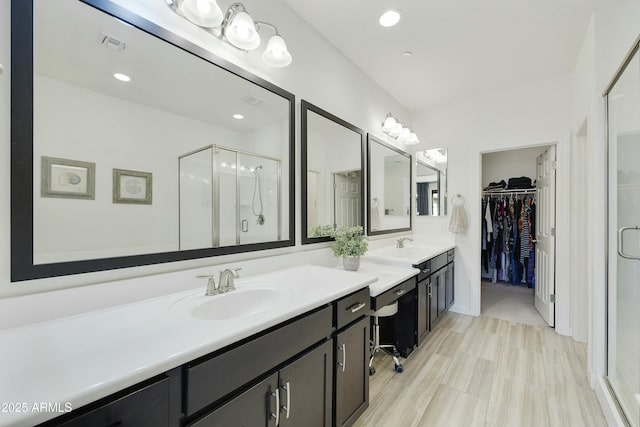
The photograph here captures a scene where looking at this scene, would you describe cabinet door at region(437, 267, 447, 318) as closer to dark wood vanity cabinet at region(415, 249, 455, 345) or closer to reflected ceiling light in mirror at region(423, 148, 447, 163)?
dark wood vanity cabinet at region(415, 249, 455, 345)

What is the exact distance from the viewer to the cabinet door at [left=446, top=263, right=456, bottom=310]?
307cm

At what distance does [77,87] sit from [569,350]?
12.8 ft

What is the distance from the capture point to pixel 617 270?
1.70 m

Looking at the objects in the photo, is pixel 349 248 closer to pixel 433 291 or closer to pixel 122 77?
pixel 433 291

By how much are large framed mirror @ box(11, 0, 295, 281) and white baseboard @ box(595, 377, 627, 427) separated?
2251 mm

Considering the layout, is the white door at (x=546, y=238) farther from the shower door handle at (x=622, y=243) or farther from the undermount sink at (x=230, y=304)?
the undermount sink at (x=230, y=304)

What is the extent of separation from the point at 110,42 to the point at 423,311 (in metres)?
2.73

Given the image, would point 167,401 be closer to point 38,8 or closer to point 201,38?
point 38,8

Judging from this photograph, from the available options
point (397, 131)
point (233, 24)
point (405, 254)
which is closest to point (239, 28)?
point (233, 24)

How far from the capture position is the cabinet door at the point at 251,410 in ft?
2.69

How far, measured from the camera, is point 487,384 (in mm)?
1929

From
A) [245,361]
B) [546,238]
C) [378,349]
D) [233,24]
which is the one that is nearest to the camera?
[245,361]

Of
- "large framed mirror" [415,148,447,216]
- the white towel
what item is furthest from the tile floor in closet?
"large framed mirror" [415,148,447,216]

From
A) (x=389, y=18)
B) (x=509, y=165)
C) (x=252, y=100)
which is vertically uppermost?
(x=389, y=18)
